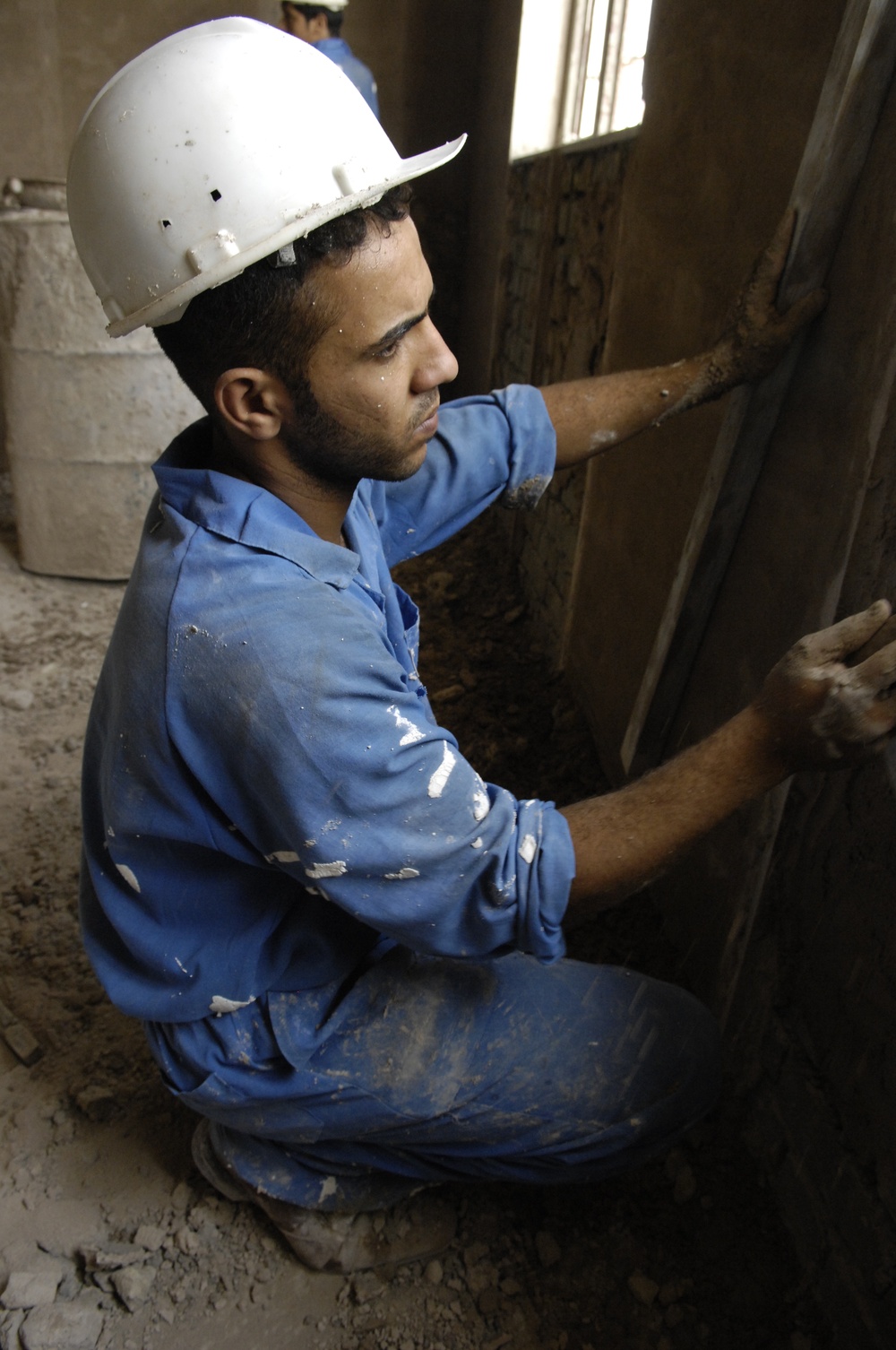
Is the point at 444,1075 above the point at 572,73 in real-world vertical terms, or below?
below

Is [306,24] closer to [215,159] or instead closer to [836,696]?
[215,159]

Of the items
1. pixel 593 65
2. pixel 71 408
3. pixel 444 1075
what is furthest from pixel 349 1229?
pixel 593 65

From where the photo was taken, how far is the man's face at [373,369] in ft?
4.04

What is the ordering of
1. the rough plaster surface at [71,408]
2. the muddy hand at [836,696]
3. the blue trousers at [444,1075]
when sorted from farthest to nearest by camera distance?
the rough plaster surface at [71,408]
the blue trousers at [444,1075]
the muddy hand at [836,696]

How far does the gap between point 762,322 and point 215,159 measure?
2.98ft

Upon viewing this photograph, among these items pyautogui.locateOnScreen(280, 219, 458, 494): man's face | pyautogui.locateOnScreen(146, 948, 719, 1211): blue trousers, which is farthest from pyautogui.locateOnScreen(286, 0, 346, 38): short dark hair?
pyautogui.locateOnScreen(146, 948, 719, 1211): blue trousers

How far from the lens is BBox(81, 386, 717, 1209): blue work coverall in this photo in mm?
1188

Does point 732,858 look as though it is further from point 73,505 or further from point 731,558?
point 73,505

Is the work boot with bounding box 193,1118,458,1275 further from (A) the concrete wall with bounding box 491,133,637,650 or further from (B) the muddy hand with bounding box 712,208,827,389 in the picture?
(A) the concrete wall with bounding box 491,133,637,650

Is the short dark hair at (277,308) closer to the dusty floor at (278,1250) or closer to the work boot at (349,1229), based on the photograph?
the work boot at (349,1229)

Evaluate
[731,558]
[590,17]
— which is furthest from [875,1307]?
[590,17]

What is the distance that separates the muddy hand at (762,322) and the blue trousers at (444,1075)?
3.57 ft

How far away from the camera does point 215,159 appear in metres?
1.19

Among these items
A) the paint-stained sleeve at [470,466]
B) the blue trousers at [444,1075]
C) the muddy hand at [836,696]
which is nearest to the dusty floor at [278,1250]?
the blue trousers at [444,1075]
